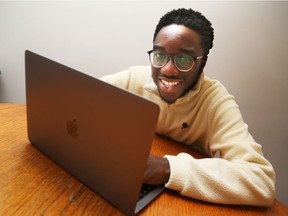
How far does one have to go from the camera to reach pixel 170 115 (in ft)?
3.81

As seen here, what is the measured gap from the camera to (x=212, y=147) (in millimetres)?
1006

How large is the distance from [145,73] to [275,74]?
864 mm

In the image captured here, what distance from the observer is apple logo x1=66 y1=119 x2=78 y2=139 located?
0.64 m

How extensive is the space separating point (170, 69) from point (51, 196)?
1.98ft

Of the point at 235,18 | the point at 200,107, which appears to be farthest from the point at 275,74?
the point at 200,107

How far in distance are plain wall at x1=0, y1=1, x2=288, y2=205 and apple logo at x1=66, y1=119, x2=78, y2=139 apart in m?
1.15

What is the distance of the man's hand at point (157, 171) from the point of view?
70 centimetres

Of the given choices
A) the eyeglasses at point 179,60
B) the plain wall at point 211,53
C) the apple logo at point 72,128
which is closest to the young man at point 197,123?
the eyeglasses at point 179,60

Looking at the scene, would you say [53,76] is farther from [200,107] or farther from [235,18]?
[235,18]

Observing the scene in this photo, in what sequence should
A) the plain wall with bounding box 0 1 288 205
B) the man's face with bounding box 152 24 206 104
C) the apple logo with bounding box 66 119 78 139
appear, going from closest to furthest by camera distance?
Answer: 1. the apple logo with bounding box 66 119 78 139
2. the man's face with bounding box 152 24 206 104
3. the plain wall with bounding box 0 1 288 205

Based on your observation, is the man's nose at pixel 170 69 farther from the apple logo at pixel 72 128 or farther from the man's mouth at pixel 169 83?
the apple logo at pixel 72 128

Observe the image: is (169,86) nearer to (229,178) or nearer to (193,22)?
(193,22)

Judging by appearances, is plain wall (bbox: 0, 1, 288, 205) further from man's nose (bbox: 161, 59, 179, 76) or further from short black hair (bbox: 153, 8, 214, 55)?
man's nose (bbox: 161, 59, 179, 76)

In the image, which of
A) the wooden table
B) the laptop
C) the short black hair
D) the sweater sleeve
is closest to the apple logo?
the laptop
